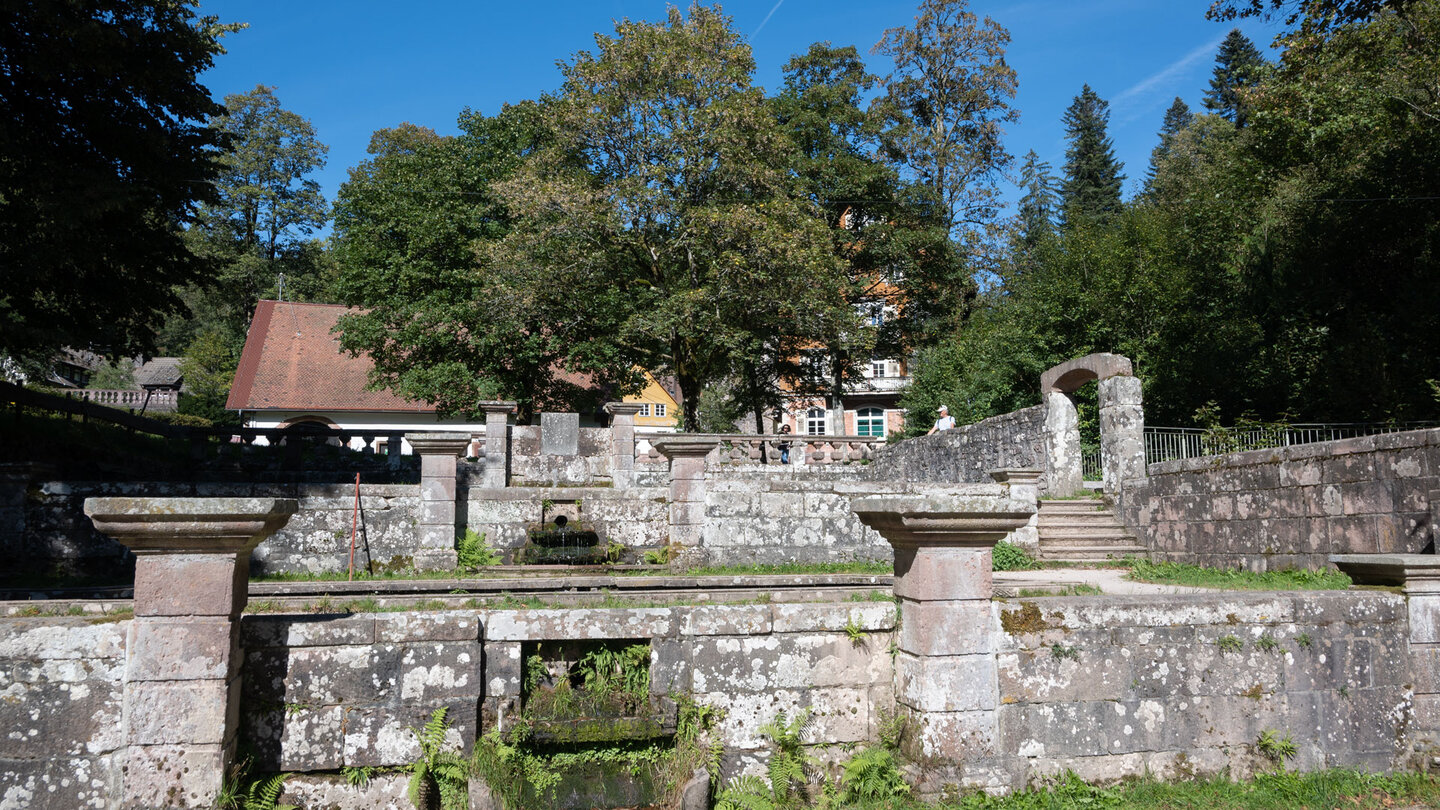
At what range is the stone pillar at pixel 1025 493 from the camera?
42.2ft

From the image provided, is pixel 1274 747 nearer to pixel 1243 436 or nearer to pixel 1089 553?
pixel 1089 553

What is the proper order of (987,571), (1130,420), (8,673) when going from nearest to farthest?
(8,673) < (987,571) < (1130,420)

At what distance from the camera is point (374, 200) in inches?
1155

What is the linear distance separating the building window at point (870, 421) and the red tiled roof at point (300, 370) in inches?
913

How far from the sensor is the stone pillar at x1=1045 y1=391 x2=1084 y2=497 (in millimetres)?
15586

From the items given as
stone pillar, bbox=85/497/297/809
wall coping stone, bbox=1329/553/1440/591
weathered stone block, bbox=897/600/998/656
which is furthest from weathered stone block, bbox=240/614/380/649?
wall coping stone, bbox=1329/553/1440/591

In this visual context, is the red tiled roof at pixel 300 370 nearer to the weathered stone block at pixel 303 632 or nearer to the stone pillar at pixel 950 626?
the weathered stone block at pixel 303 632

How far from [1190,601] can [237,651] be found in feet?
16.9

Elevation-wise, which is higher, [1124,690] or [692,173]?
[692,173]

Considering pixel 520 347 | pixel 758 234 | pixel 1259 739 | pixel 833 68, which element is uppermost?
pixel 833 68

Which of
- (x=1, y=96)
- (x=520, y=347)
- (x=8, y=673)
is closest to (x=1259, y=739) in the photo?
(x=8, y=673)

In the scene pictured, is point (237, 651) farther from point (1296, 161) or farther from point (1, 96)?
point (1296, 161)

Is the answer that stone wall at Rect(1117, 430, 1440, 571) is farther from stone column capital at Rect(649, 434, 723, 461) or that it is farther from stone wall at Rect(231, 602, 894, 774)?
stone wall at Rect(231, 602, 894, 774)

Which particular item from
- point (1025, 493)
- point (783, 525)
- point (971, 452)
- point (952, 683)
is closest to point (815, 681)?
point (952, 683)
